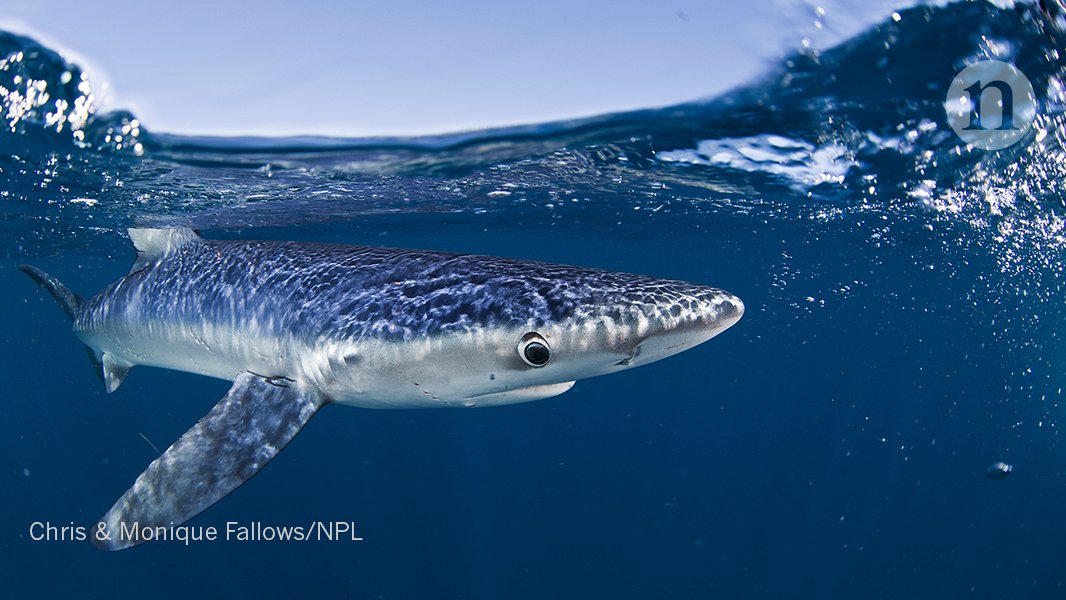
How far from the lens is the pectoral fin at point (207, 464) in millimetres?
Answer: 3375

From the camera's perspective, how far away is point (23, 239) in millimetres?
19172

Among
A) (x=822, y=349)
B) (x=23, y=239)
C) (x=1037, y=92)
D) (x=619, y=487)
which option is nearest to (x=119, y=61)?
(x=1037, y=92)

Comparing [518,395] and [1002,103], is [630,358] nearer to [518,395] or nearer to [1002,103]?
[518,395]

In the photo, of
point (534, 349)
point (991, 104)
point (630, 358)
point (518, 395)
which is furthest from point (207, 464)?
point (991, 104)

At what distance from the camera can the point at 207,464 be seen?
3551 millimetres

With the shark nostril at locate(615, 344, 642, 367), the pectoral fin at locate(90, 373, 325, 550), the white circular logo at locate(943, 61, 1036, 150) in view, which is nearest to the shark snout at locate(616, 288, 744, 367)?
the shark nostril at locate(615, 344, 642, 367)

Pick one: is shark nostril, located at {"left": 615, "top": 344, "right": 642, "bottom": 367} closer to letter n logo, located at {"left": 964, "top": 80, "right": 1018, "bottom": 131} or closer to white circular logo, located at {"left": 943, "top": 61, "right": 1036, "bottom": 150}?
white circular logo, located at {"left": 943, "top": 61, "right": 1036, "bottom": 150}

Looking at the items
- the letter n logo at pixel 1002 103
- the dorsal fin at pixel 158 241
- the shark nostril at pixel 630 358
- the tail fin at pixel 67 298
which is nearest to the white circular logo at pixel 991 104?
the letter n logo at pixel 1002 103

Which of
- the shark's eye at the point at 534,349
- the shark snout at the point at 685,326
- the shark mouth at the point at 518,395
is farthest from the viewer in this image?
the shark mouth at the point at 518,395

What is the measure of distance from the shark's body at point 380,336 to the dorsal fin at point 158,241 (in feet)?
3.74

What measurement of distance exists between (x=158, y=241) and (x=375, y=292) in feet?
11.9

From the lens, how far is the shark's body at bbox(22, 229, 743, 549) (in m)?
3.06

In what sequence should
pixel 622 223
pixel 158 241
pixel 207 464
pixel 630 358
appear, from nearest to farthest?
1. pixel 630 358
2. pixel 207 464
3. pixel 158 241
4. pixel 622 223

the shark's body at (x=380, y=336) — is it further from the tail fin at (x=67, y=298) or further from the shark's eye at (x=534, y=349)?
the tail fin at (x=67, y=298)
